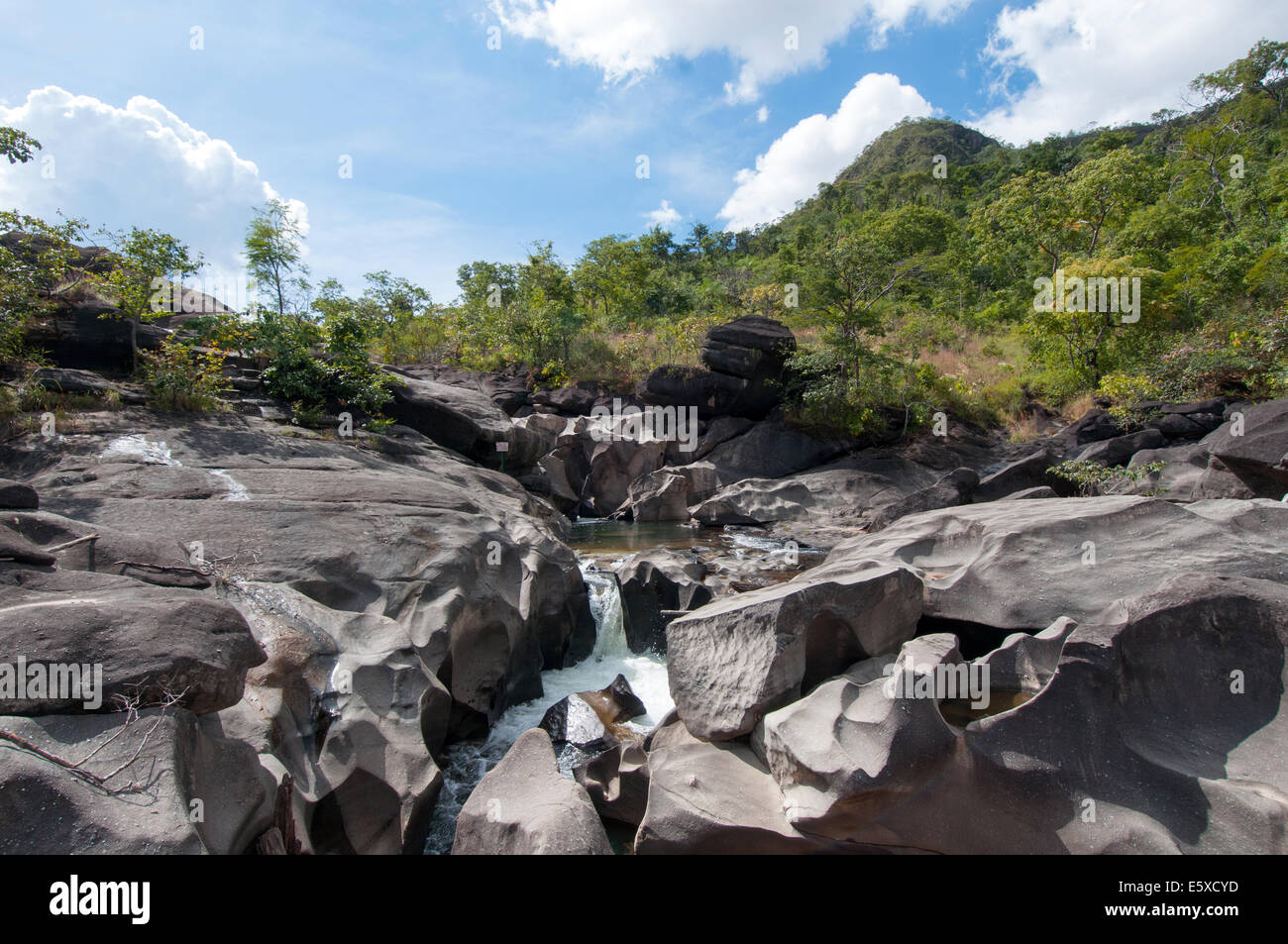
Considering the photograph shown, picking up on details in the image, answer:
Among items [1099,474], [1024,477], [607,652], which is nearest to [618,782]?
[607,652]

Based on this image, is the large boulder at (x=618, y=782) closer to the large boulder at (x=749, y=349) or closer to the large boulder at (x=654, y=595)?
the large boulder at (x=654, y=595)

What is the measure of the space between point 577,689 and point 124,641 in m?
5.58

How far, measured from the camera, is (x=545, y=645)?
8.95m

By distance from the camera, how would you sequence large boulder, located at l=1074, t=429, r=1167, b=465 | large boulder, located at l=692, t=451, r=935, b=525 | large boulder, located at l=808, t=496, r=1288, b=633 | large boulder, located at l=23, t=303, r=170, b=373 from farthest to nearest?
large boulder, located at l=692, t=451, r=935, b=525, large boulder, located at l=1074, t=429, r=1167, b=465, large boulder, located at l=23, t=303, r=170, b=373, large boulder, located at l=808, t=496, r=1288, b=633

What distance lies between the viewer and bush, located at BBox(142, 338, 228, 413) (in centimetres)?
959

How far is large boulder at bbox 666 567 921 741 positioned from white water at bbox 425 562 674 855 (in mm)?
1681

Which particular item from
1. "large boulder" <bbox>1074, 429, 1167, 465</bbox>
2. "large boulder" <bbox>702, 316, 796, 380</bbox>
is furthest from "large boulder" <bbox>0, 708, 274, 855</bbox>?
"large boulder" <bbox>702, 316, 796, 380</bbox>

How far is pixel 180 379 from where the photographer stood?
31.9 ft

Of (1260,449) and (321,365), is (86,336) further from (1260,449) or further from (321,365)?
(1260,449)

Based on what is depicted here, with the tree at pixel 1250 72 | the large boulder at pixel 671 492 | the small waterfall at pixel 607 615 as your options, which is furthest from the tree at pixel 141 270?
the tree at pixel 1250 72

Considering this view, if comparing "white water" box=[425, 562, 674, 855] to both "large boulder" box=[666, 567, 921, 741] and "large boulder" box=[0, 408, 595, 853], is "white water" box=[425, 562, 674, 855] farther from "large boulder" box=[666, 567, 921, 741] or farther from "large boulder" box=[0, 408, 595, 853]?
"large boulder" box=[666, 567, 921, 741]

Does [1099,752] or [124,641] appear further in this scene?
[1099,752]
